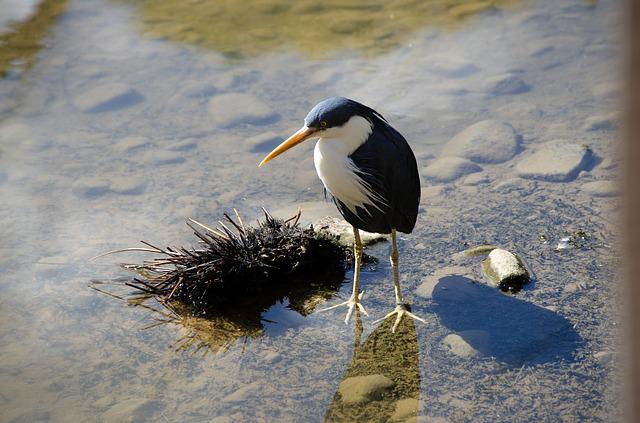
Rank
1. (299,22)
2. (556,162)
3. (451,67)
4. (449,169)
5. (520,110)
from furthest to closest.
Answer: (299,22), (451,67), (520,110), (449,169), (556,162)

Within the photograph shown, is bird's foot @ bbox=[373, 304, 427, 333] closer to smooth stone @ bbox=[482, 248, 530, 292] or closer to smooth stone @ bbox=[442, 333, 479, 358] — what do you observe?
smooth stone @ bbox=[442, 333, 479, 358]

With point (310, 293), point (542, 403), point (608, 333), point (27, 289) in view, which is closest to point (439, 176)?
point (310, 293)

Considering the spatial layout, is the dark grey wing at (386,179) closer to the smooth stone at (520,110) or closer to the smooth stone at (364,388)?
the smooth stone at (364,388)

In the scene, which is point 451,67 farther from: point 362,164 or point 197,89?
point 362,164

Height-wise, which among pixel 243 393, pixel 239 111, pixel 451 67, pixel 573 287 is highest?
pixel 239 111

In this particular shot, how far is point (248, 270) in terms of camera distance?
440 centimetres

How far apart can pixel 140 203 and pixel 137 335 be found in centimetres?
157

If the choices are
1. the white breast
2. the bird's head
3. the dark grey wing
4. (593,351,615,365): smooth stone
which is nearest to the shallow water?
(593,351,615,365): smooth stone

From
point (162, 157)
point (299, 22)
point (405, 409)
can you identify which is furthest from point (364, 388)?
point (299, 22)

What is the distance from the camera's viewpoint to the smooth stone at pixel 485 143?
591 centimetres

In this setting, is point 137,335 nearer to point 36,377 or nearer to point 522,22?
point 36,377

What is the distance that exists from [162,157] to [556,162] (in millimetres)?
3198

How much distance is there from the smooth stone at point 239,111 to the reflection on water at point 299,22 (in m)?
1.06

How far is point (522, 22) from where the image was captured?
8125 mm
